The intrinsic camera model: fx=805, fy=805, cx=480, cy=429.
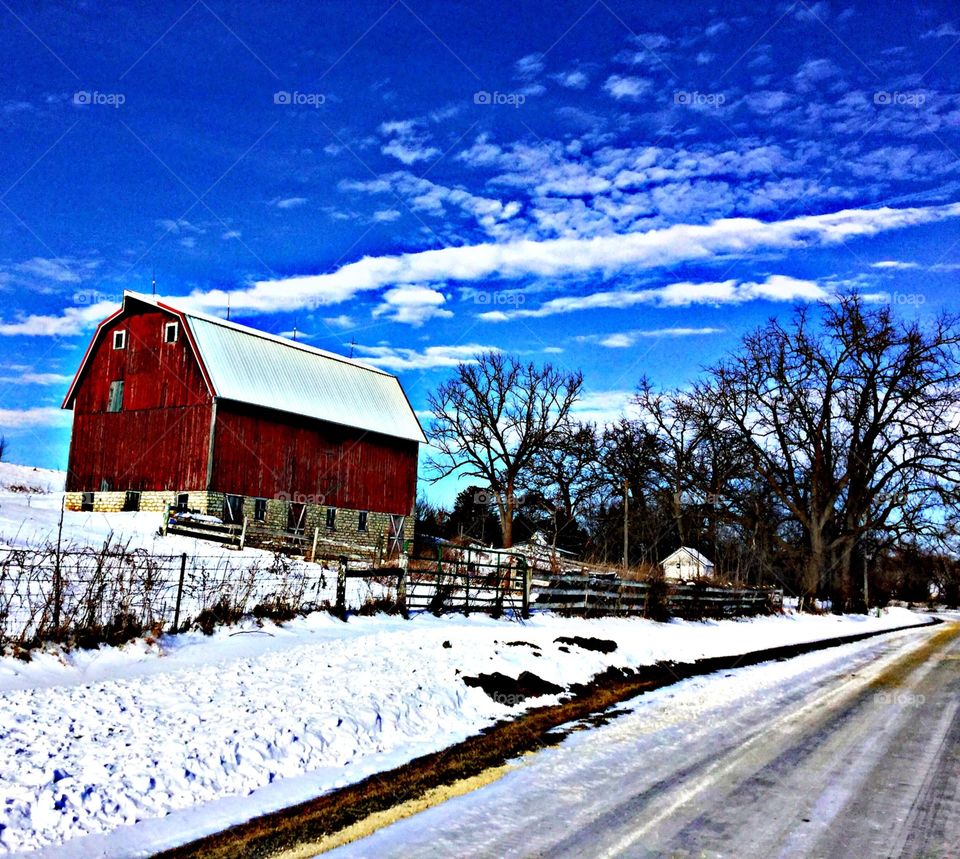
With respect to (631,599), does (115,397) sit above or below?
above

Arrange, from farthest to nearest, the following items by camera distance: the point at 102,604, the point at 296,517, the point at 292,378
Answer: the point at 292,378 → the point at 296,517 → the point at 102,604

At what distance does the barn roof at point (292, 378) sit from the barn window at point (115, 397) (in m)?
2.73

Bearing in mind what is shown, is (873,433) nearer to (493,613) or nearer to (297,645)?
(493,613)

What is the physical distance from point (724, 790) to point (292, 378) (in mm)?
32038

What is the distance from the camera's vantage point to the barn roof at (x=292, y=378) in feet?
109

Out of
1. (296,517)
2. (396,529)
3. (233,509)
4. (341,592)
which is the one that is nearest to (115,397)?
(233,509)

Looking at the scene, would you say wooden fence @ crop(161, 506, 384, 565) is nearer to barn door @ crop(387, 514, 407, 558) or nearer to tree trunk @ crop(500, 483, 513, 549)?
barn door @ crop(387, 514, 407, 558)

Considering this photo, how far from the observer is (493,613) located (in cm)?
1689

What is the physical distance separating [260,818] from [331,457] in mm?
31451

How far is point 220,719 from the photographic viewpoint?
7.43 m

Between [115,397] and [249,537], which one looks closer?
[249,537]

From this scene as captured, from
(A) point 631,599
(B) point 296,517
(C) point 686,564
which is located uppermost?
(B) point 296,517

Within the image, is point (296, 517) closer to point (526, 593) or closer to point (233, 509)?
point (233, 509)

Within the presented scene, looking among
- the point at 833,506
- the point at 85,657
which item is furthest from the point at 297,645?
the point at 833,506
